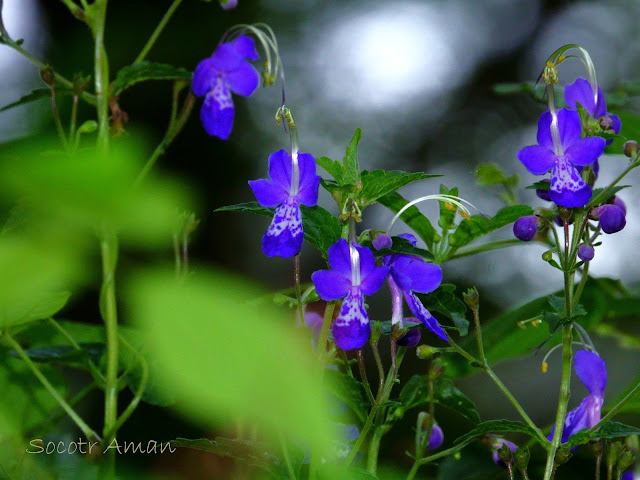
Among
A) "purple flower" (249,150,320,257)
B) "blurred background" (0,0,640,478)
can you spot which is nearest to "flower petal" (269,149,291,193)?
"purple flower" (249,150,320,257)

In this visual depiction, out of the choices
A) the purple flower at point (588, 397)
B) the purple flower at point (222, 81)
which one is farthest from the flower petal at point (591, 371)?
the purple flower at point (222, 81)

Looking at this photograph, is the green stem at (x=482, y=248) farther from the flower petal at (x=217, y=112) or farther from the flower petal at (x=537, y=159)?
the flower petal at (x=217, y=112)

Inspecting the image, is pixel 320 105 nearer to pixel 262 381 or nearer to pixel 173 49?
pixel 173 49

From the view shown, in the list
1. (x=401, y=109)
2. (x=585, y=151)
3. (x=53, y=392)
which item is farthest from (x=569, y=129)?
(x=401, y=109)

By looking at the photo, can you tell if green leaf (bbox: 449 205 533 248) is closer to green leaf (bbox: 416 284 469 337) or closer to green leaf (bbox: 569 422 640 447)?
green leaf (bbox: 416 284 469 337)

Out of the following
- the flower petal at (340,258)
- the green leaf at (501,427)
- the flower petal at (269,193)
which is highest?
the flower petal at (269,193)
